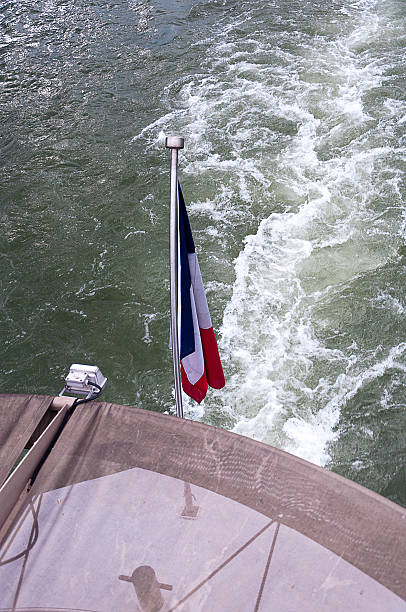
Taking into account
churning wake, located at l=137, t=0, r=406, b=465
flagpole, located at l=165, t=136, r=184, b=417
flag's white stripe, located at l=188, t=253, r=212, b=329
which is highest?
flagpole, located at l=165, t=136, r=184, b=417

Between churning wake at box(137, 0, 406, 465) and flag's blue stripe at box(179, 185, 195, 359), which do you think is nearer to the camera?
flag's blue stripe at box(179, 185, 195, 359)

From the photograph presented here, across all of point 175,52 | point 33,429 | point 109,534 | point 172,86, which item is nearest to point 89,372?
point 33,429

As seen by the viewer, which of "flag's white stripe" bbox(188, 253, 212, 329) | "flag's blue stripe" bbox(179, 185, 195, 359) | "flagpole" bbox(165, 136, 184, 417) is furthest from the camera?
"flag's white stripe" bbox(188, 253, 212, 329)

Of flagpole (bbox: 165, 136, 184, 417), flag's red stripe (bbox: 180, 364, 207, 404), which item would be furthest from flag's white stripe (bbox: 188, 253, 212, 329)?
flag's red stripe (bbox: 180, 364, 207, 404)

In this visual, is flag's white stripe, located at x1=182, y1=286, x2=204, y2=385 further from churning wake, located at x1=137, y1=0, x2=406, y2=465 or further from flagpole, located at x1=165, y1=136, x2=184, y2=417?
churning wake, located at x1=137, y1=0, x2=406, y2=465

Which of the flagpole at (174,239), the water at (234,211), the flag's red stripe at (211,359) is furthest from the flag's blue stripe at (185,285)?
the water at (234,211)

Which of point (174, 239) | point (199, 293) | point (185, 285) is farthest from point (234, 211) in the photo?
point (174, 239)
